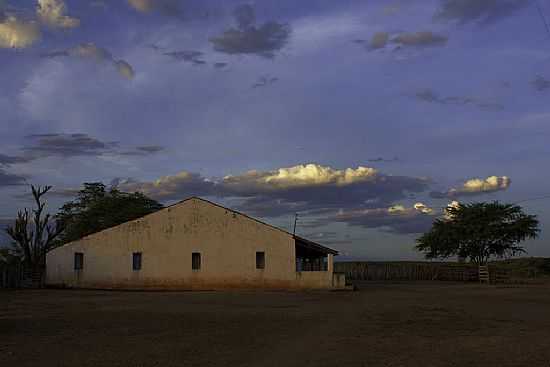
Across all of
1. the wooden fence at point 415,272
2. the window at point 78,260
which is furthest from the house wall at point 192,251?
the wooden fence at point 415,272

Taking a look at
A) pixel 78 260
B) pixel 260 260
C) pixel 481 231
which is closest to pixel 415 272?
pixel 481 231

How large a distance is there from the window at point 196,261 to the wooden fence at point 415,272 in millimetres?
26440

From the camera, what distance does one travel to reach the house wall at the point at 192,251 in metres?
36.5

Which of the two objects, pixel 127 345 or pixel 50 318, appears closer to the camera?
pixel 127 345

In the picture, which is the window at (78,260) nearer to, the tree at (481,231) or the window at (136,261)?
the window at (136,261)

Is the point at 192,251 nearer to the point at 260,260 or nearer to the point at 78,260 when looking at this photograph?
the point at 260,260

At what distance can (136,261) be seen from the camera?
37.0 metres

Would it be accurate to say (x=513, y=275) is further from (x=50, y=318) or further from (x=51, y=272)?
(x=50, y=318)

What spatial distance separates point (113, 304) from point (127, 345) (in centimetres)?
1186

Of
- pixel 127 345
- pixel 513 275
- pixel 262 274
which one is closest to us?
pixel 127 345

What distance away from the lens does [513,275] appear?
177ft

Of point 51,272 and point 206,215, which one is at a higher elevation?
point 206,215

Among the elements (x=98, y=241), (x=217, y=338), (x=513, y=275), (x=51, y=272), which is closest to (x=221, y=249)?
(x=98, y=241)

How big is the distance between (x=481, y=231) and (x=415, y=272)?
25.2 ft
